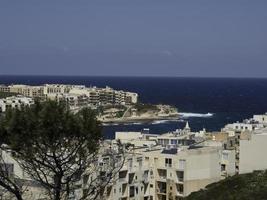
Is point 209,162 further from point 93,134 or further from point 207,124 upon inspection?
point 207,124

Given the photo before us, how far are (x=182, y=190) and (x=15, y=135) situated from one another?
17.2 m

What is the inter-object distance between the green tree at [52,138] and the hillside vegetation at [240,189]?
9864 millimetres

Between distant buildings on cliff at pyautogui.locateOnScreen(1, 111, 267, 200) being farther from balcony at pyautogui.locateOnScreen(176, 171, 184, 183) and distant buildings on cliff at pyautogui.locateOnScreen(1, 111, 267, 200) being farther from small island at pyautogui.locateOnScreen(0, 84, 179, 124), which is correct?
small island at pyautogui.locateOnScreen(0, 84, 179, 124)

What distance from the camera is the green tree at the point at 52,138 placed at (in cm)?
740

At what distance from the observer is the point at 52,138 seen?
7.41 m

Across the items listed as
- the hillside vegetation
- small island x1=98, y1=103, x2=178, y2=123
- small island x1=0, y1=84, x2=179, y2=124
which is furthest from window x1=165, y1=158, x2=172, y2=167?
small island x1=98, y1=103, x2=178, y2=123

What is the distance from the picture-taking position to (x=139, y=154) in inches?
989

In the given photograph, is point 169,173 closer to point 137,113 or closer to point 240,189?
point 240,189

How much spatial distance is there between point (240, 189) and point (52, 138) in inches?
493

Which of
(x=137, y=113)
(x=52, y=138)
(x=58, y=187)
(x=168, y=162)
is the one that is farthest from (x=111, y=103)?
(x=52, y=138)

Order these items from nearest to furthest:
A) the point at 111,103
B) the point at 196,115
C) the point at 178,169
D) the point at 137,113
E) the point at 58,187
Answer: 1. the point at 58,187
2. the point at 178,169
3. the point at 196,115
4. the point at 137,113
5. the point at 111,103

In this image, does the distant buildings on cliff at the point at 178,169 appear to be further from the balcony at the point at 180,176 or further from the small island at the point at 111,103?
the small island at the point at 111,103

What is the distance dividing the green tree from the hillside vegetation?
9864 mm

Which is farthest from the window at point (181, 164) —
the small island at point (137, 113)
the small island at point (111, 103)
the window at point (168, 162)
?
the small island at point (137, 113)
